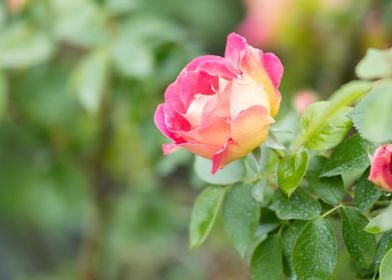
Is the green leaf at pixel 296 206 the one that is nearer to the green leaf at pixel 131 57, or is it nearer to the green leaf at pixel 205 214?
the green leaf at pixel 205 214

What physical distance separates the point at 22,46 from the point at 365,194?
733mm

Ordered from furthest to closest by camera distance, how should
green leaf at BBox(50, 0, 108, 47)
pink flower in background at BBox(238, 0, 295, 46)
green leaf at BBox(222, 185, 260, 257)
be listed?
1. pink flower in background at BBox(238, 0, 295, 46)
2. green leaf at BBox(50, 0, 108, 47)
3. green leaf at BBox(222, 185, 260, 257)

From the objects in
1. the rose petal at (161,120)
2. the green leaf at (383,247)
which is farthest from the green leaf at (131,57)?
the green leaf at (383,247)

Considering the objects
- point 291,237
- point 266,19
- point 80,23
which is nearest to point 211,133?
point 291,237

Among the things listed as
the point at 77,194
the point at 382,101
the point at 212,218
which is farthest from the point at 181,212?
the point at 382,101

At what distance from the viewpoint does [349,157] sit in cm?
66

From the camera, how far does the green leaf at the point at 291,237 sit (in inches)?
26.7

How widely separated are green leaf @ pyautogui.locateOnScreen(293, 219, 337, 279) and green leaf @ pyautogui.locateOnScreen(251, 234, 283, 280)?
0.12 feet

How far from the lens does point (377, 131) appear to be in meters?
0.52

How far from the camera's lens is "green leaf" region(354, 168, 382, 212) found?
2.10 feet

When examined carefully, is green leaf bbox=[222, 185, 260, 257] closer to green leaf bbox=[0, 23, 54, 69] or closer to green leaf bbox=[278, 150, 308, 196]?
green leaf bbox=[278, 150, 308, 196]

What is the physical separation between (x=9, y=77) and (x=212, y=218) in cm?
82

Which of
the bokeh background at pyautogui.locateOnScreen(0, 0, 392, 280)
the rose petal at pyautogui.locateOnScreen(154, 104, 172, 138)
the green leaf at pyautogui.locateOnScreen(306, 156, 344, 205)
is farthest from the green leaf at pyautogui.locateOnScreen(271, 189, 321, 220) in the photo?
the bokeh background at pyautogui.locateOnScreen(0, 0, 392, 280)

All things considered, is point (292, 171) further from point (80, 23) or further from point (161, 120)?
point (80, 23)
